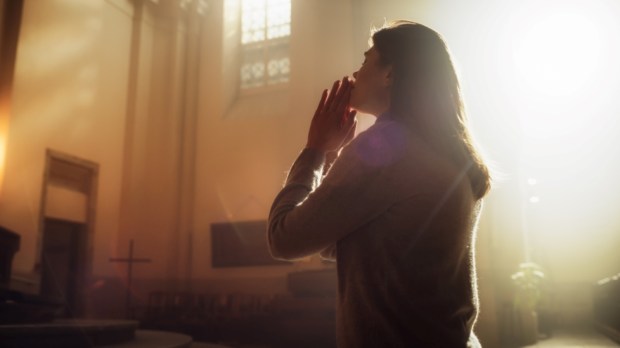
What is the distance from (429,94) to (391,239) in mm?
327

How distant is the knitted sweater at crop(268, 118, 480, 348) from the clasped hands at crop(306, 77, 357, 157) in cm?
15

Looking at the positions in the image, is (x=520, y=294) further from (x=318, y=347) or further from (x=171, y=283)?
(x=171, y=283)

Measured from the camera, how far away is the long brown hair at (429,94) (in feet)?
3.51

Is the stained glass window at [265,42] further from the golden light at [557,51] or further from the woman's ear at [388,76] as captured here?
the woman's ear at [388,76]

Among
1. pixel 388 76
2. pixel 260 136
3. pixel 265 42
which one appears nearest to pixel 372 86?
pixel 388 76

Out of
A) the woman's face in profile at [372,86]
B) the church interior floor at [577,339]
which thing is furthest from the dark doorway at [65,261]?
the woman's face in profile at [372,86]

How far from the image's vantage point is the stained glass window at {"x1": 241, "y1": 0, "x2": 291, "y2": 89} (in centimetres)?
1151

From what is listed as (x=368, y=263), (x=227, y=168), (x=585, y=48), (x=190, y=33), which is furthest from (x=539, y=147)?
(x=368, y=263)

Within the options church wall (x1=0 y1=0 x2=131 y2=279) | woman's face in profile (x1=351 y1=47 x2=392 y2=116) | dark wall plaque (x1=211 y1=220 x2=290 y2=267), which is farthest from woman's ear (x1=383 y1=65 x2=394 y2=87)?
dark wall plaque (x1=211 y1=220 x2=290 y2=267)

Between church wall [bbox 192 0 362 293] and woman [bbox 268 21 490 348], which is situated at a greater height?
church wall [bbox 192 0 362 293]

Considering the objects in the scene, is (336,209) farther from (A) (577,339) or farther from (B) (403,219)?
(A) (577,339)

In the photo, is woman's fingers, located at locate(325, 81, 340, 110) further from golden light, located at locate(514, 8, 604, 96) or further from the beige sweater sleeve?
golden light, located at locate(514, 8, 604, 96)

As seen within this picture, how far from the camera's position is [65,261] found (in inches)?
361

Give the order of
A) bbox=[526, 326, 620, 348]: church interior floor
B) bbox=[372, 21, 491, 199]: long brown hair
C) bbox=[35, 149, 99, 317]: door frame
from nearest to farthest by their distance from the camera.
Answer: bbox=[372, 21, 491, 199]: long brown hair, bbox=[526, 326, 620, 348]: church interior floor, bbox=[35, 149, 99, 317]: door frame
